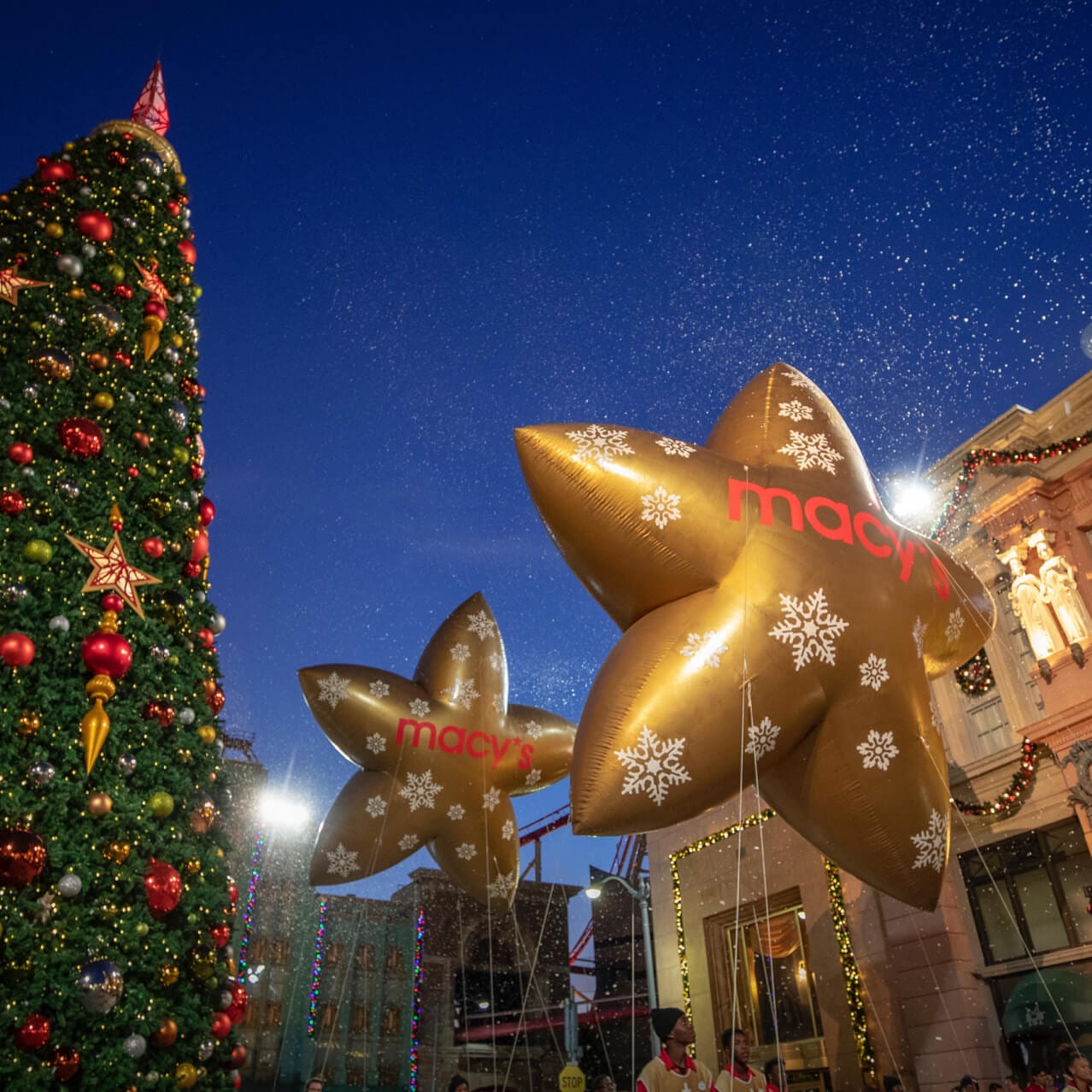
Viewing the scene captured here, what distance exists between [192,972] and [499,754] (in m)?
2.78

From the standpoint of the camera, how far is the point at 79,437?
4.23 m

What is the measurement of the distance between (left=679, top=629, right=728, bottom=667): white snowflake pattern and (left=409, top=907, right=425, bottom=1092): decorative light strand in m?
25.9

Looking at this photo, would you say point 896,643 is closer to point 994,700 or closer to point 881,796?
point 881,796

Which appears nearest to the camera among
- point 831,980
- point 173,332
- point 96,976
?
point 96,976

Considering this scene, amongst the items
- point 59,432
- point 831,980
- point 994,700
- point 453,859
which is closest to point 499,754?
point 453,859

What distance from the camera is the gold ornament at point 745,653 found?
10.1 feet

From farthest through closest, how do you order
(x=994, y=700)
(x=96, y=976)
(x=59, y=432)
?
1. (x=994, y=700)
2. (x=59, y=432)
3. (x=96, y=976)

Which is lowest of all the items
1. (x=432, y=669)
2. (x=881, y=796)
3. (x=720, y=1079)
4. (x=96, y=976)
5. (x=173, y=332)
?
(x=720, y=1079)

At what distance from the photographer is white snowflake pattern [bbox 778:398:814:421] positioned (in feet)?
13.4

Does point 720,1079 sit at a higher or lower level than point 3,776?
lower

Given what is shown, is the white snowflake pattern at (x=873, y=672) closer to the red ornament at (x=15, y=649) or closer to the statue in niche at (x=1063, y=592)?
the red ornament at (x=15, y=649)

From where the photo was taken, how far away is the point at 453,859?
6.04 metres

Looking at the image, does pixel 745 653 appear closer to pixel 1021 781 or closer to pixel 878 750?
pixel 878 750

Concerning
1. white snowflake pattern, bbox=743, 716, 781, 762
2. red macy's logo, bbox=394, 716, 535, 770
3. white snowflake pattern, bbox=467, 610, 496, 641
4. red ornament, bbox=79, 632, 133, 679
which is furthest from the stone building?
red ornament, bbox=79, 632, 133, 679
